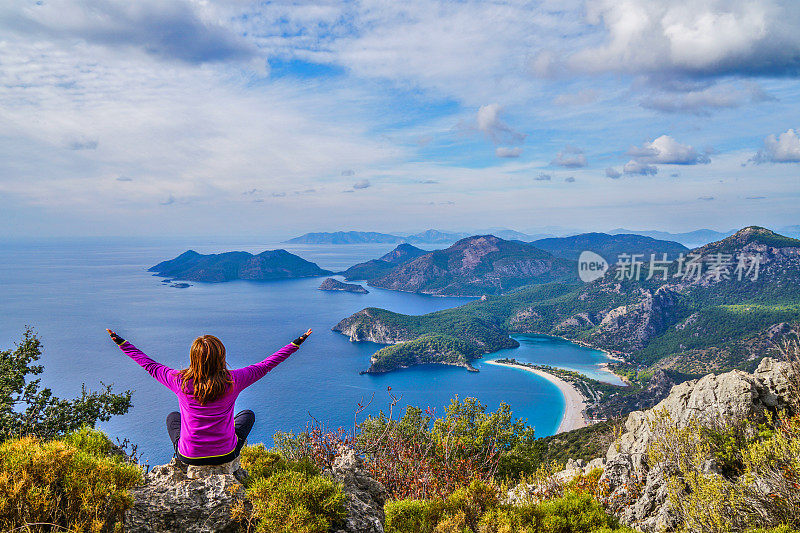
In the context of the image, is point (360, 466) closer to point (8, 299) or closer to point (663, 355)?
point (663, 355)

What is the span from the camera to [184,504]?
12.8ft

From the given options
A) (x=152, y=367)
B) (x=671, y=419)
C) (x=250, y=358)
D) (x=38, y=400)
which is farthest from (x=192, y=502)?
(x=250, y=358)

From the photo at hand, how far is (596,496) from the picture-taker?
7285 mm

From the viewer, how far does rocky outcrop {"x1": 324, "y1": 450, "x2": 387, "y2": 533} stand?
453 centimetres

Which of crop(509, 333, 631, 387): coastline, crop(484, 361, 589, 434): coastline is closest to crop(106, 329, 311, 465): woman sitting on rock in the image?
crop(484, 361, 589, 434): coastline

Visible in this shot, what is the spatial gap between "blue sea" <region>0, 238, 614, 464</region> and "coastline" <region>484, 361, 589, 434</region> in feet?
5.38

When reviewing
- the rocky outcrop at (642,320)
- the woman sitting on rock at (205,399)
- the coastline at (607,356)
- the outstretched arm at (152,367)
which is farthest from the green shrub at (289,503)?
the rocky outcrop at (642,320)

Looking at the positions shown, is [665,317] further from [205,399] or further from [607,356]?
[205,399]

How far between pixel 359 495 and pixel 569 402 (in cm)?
9494

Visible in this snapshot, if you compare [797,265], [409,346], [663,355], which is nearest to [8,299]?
[409,346]

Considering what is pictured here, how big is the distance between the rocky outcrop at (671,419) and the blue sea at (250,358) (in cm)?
3631

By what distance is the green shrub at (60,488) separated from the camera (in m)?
3.06

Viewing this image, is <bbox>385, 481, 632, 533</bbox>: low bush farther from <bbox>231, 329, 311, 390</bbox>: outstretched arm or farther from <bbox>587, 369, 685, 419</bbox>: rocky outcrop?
<bbox>587, 369, 685, 419</bbox>: rocky outcrop

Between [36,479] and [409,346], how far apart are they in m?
109
